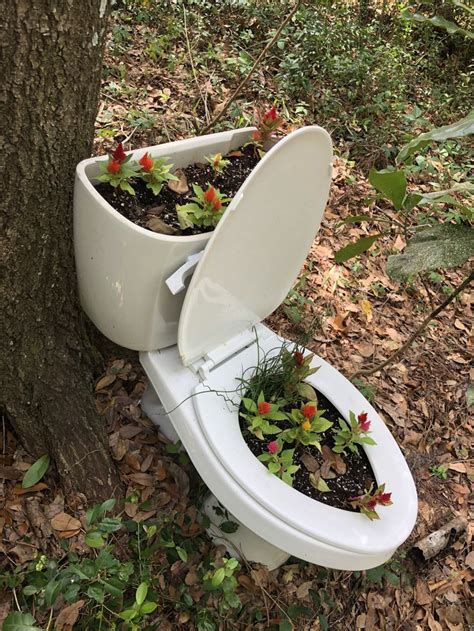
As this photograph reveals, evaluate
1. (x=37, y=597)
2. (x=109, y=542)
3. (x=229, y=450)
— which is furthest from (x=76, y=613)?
(x=229, y=450)

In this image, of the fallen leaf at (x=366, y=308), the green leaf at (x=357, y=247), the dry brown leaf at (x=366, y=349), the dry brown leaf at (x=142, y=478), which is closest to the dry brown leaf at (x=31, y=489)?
the dry brown leaf at (x=142, y=478)

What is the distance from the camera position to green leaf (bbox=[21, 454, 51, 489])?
45.9 inches

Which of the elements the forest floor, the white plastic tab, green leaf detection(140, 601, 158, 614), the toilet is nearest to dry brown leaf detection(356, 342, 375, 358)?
the forest floor

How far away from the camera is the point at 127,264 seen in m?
0.97

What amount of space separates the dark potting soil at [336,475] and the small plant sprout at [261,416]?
32 mm

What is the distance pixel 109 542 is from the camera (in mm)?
1179

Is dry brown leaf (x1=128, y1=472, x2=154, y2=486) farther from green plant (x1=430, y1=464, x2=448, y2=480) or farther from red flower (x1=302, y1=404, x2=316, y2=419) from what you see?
green plant (x1=430, y1=464, x2=448, y2=480)

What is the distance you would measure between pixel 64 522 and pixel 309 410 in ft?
2.00

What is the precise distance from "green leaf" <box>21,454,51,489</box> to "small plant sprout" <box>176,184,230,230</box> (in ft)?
2.09

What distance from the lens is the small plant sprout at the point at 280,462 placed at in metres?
1.07

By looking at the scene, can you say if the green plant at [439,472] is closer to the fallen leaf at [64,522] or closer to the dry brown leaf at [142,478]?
the dry brown leaf at [142,478]

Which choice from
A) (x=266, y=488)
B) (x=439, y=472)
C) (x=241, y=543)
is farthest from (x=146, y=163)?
(x=439, y=472)

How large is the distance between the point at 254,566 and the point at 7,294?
88 centimetres

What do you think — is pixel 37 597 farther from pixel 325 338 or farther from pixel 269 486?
pixel 325 338
